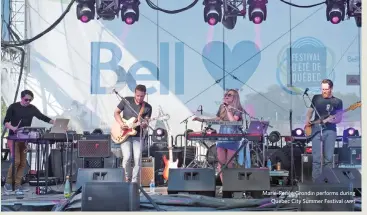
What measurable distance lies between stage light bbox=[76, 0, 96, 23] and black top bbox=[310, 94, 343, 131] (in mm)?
3113

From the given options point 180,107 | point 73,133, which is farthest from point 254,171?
point 73,133

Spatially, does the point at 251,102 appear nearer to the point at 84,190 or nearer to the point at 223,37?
the point at 223,37

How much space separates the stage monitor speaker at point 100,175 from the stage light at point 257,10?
305 cm

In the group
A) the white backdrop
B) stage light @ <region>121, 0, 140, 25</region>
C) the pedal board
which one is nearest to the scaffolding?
the white backdrop

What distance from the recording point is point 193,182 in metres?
8.41

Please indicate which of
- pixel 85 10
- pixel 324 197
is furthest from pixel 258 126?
pixel 85 10

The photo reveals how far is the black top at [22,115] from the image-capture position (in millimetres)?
9336

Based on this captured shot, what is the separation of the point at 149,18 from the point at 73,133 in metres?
1.84

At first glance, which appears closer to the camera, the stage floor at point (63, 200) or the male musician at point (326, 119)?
the stage floor at point (63, 200)

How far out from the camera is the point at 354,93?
1012cm

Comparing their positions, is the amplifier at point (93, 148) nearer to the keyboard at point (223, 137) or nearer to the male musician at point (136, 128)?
the male musician at point (136, 128)

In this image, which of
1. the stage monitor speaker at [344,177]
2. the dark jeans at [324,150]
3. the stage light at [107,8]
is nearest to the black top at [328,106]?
the dark jeans at [324,150]

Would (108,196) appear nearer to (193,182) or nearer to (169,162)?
(193,182)

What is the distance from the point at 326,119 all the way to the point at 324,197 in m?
1.98
